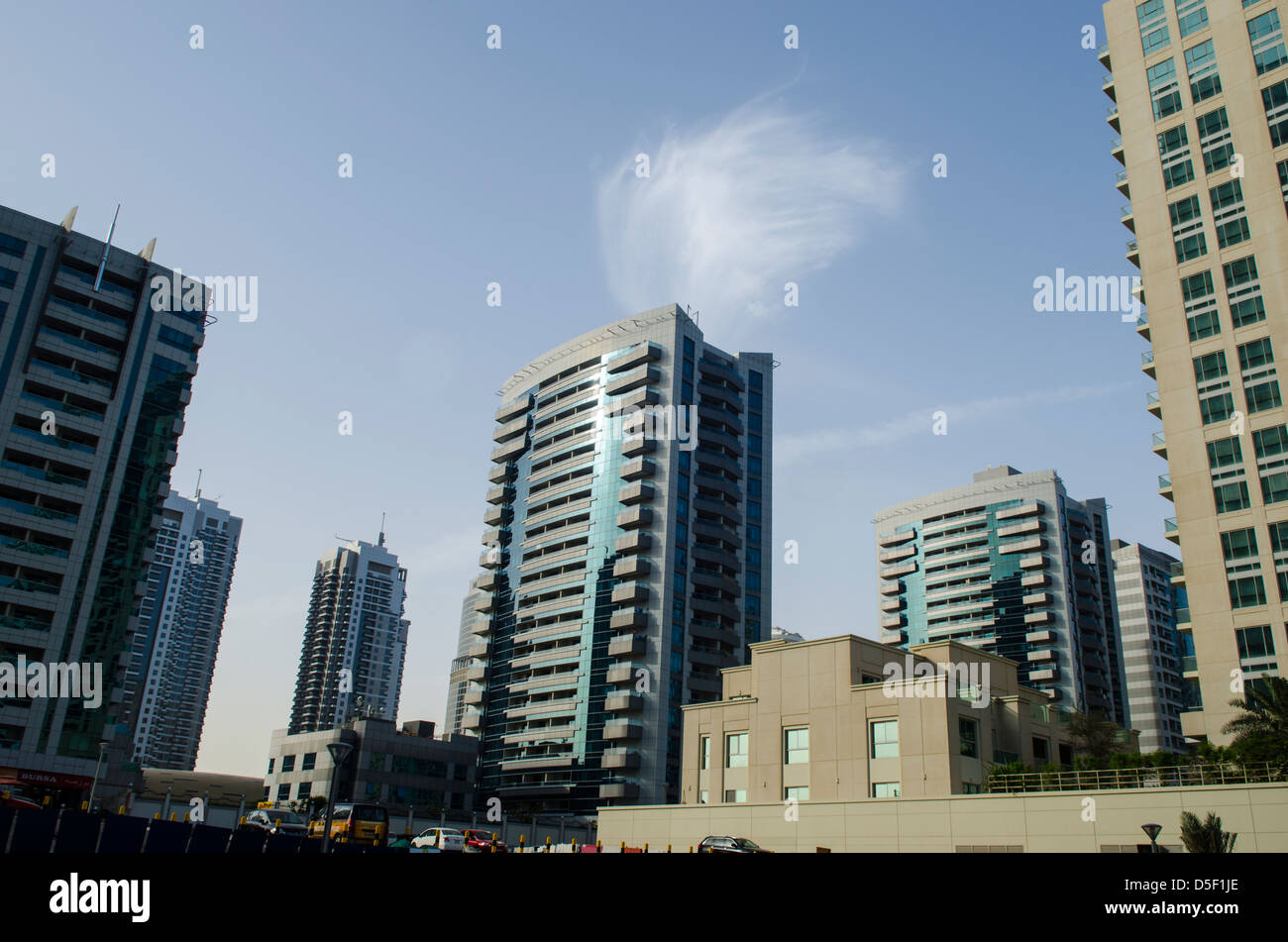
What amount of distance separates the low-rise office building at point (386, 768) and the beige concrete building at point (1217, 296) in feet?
289

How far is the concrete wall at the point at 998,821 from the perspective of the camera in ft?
142

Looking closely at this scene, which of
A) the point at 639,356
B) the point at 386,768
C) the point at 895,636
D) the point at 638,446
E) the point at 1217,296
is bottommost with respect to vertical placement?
the point at 386,768

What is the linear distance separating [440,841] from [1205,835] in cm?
3356

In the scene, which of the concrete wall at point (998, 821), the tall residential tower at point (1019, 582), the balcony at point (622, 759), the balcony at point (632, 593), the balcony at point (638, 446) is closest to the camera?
the concrete wall at point (998, 821)

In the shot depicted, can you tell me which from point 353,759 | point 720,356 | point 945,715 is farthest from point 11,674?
point 720,356

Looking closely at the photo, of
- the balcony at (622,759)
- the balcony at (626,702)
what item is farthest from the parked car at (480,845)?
the balcony at (626,702)

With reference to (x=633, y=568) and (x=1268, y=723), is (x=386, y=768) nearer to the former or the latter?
(x=633, y=568)

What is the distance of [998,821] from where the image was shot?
1966 inches

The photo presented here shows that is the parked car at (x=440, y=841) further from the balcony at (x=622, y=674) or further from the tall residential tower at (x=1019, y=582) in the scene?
the tall residential tower at (x=1019, y=582)

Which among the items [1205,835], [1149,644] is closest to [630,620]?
[1205,835]

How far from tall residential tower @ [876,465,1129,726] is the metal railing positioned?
8999cm

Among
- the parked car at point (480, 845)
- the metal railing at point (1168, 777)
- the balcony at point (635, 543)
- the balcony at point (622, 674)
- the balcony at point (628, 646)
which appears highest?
the balcony at point (635, 543)

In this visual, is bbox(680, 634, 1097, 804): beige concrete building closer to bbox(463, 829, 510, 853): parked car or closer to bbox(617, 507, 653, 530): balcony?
bbox(463, 829, 510, 853): parked car
